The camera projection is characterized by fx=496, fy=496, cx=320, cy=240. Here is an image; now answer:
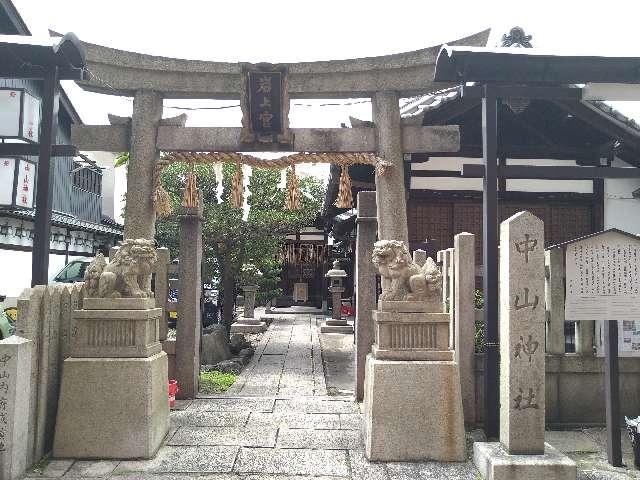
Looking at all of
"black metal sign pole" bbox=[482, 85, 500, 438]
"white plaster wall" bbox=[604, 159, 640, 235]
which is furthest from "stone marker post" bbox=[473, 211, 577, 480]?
"white plaster wall" bbox=[604, 159, 640, 235]

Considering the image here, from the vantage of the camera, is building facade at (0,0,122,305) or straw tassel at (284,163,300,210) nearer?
building facade at (0,0,122,305)

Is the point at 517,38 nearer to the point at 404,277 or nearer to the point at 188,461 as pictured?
the point at 404,277

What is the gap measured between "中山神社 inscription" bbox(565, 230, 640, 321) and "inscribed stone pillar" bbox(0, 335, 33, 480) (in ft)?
17.7

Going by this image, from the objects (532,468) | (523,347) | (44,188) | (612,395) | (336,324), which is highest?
(44,188)

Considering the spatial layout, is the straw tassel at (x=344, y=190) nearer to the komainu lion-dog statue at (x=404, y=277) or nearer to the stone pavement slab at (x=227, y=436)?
the komainu lion-dog statue at (x=404, y=277)

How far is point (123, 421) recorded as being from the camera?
521cm

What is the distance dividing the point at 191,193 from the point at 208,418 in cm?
372

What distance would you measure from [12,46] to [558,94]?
21.6 ft

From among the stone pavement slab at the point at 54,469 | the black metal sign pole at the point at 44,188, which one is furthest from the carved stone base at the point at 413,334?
the black metal sign pole at the point at 44,188

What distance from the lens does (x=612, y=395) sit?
525 centimetres

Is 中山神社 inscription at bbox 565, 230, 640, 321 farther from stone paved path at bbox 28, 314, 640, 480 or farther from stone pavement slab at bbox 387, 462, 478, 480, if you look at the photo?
stone pavement slab at bbox 387, 462, 478, 480

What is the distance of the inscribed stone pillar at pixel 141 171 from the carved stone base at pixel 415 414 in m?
5.15

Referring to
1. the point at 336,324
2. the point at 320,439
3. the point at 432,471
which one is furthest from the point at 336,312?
the point at 432,471

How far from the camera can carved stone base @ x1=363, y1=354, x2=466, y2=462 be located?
17.0ft
